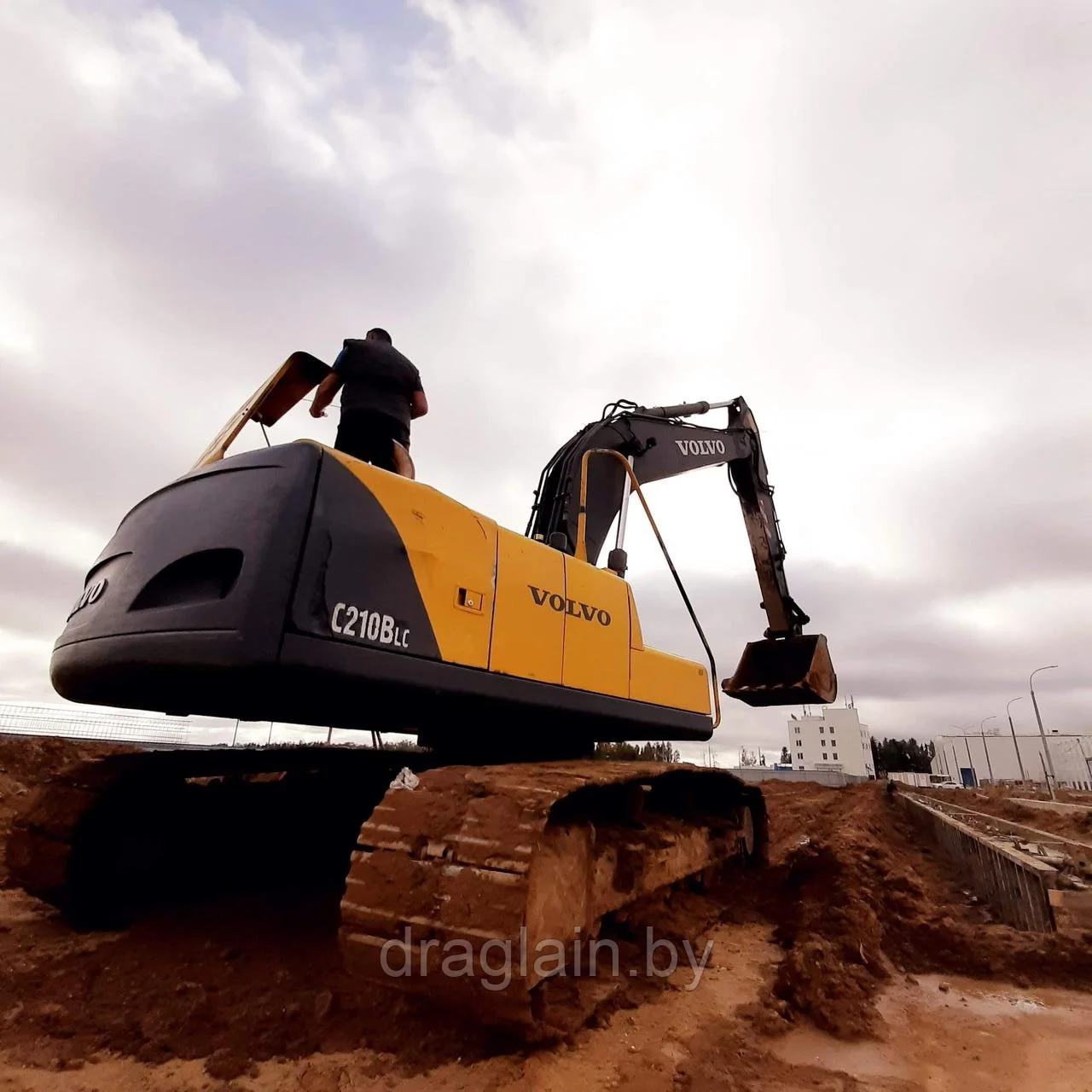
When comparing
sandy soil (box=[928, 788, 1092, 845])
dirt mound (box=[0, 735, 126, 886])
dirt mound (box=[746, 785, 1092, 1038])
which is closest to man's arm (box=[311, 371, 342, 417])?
dirt mound (box=[746, 785, 1092, 1038])

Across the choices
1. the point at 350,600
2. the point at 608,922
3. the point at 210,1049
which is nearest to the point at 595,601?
the point at 350,600

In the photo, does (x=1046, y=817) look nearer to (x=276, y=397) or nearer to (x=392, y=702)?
(x=392, y=702)

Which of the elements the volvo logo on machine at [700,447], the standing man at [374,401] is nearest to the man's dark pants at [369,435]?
the standing man at [374,401]

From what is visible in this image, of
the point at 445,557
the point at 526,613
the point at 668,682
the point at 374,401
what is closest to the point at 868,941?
the point at 668,682

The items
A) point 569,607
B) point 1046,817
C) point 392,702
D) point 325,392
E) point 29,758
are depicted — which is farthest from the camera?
point 1046,817

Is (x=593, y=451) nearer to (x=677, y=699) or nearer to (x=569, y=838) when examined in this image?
(x=677, y=699)

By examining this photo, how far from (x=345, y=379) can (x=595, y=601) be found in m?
1.83

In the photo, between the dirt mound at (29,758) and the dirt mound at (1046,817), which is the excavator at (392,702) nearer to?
the dirt mound at (29,758)

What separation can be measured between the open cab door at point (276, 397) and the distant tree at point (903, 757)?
80238 millimetres

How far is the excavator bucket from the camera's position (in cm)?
673

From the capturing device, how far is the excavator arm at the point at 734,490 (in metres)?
5.05

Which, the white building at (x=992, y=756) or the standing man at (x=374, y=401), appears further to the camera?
the white building at (x=992, y=756)

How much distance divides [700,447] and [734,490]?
1.30m

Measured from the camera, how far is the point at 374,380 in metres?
3.53
